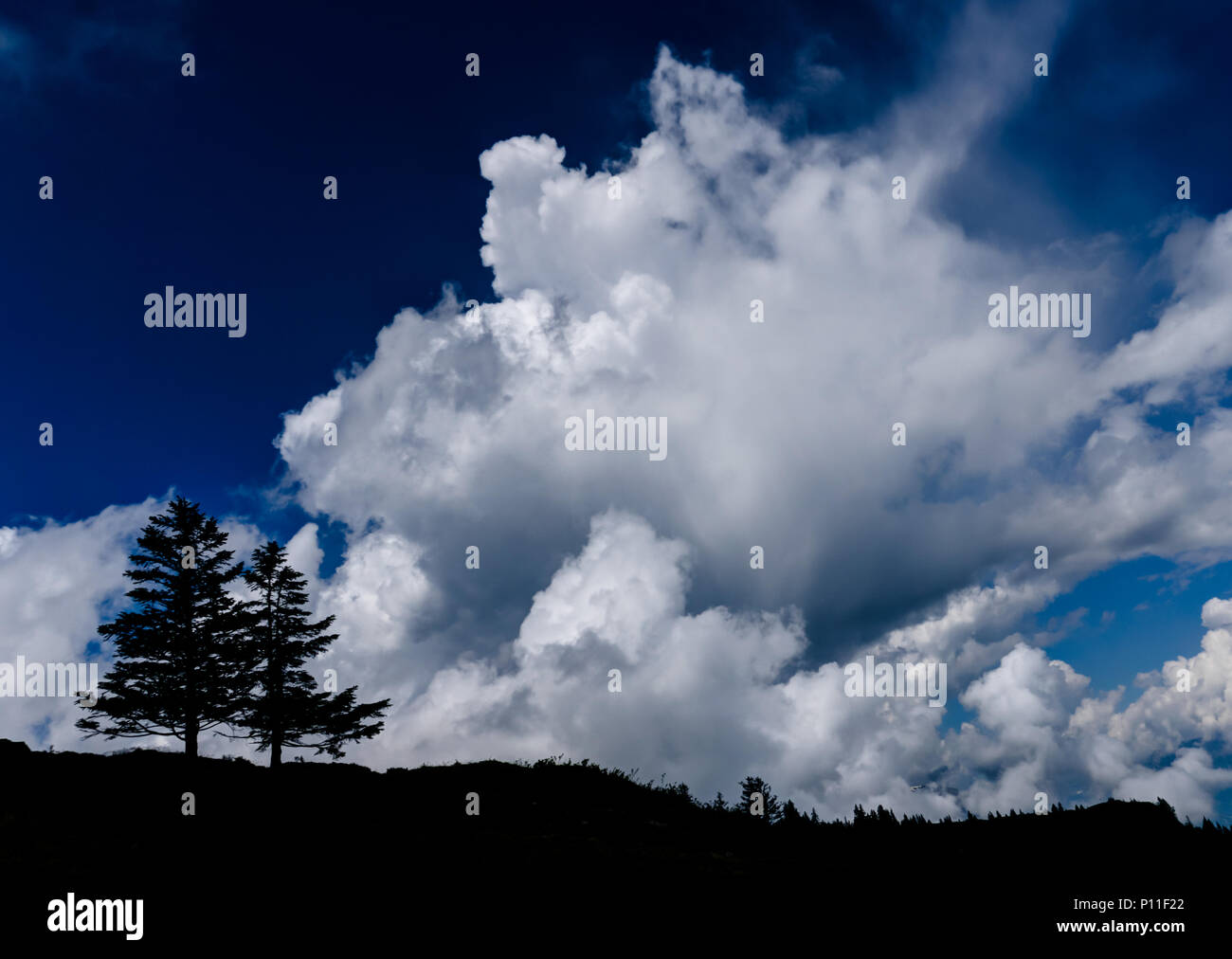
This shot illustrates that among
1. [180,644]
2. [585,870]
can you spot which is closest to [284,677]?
[180,644]

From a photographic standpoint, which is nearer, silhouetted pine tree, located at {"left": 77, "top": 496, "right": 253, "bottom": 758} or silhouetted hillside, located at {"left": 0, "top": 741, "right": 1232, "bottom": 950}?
silhouetted hillside, located at {"left": 0, "top": 741, "right": 1232, "bottom": 950}

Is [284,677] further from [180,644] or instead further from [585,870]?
[585,870]

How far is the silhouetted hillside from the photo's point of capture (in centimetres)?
910

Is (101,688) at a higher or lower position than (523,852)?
higher

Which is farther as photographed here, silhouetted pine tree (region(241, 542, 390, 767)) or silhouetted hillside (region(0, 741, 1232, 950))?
silhouetted pine tree (region(241, 542, 390, 767))

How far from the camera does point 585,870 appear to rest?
12.1 metres

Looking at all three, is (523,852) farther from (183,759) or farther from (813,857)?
(183,759)

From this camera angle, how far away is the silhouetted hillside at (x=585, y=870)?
29.9ft

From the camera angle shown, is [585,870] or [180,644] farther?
[180,644]

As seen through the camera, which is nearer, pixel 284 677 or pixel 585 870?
pixel 585 870

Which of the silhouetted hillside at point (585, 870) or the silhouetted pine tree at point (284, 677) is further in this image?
the silhouetted pine tree at point (284, 677)

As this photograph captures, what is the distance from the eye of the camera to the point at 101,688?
29641 millimetres
